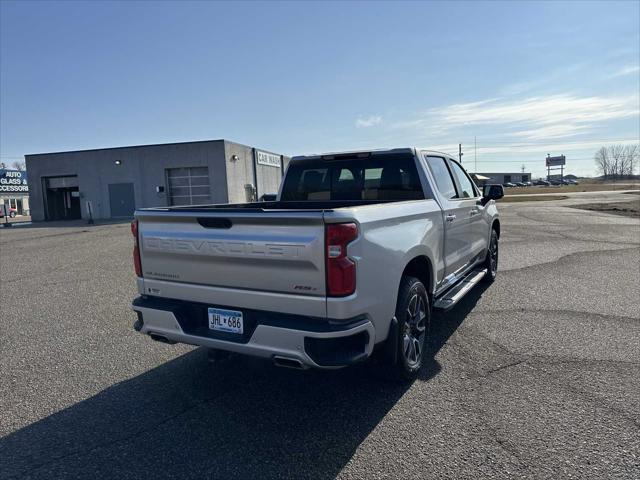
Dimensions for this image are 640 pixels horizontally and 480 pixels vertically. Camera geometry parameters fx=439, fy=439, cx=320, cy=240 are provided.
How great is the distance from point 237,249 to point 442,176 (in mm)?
3067

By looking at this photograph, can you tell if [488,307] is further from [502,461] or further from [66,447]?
[66,447]

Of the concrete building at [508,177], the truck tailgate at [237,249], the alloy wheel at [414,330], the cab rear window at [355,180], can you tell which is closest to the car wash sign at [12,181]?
the cab rear window at [355,180]

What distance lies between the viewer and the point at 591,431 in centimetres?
300

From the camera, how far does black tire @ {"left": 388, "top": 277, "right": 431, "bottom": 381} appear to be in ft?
11.4

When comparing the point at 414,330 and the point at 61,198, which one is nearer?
the point at 414,330

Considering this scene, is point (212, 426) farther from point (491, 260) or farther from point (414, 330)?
point (491, 260)

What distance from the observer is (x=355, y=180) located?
16.8 feet

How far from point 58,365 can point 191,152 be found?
2647 cm

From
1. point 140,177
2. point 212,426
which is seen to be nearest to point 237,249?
point 212,426

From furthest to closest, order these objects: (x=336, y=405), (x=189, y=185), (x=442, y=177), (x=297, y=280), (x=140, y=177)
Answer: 1. (x=140, y=177)
2. (x=189, y=185)
3. (x=442, y=177)
4. (x=336, y=405)
5. (x=297, y=280)

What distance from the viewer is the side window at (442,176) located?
5005 mm

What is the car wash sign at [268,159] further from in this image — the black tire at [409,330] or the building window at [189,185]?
the black tire at [409,330]

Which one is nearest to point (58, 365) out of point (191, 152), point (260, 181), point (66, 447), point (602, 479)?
point (66, 447)

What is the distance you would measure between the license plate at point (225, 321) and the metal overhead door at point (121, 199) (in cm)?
2961
